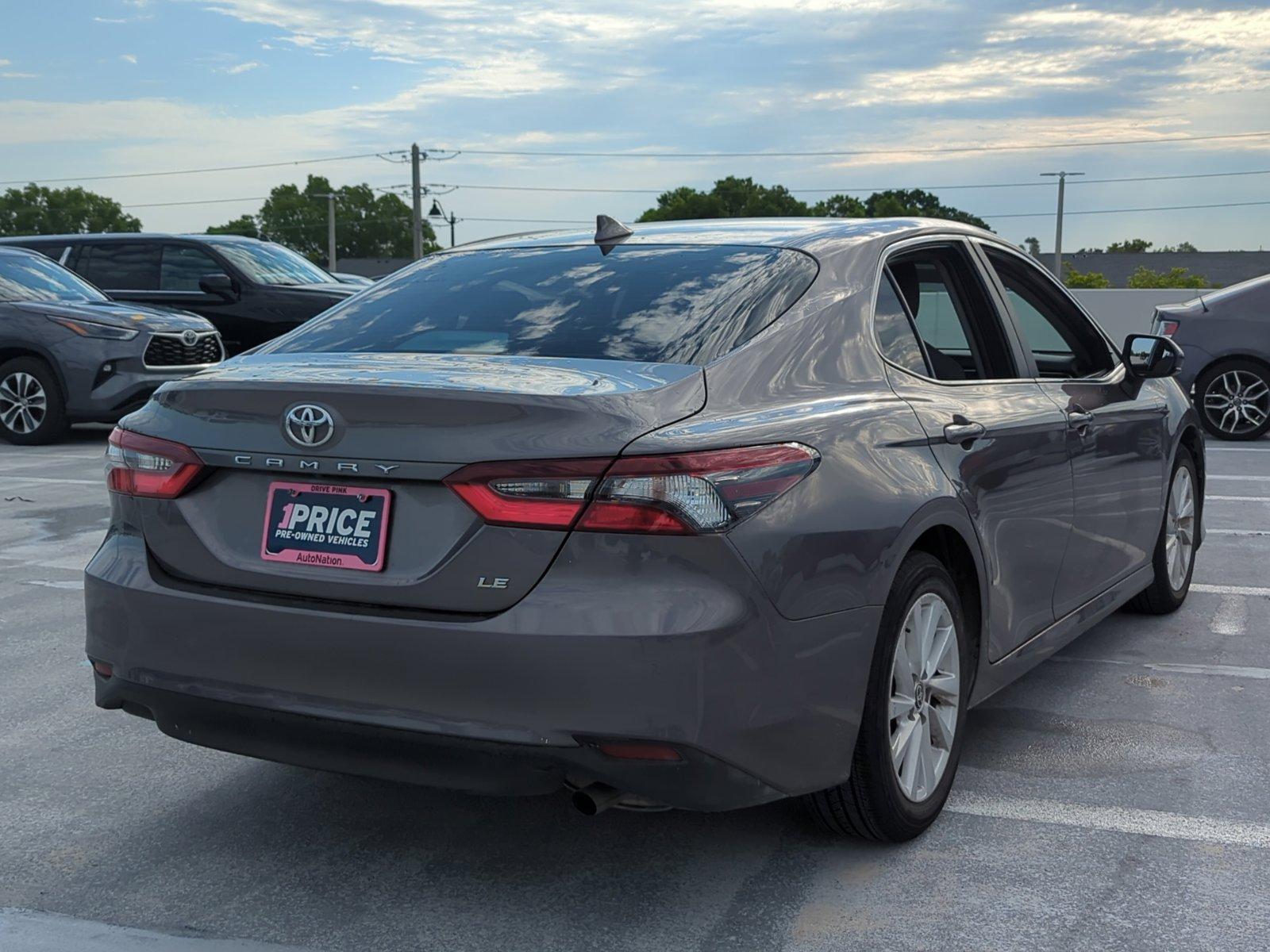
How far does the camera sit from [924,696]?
369 centimetres

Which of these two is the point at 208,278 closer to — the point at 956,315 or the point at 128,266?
the point at 128,266

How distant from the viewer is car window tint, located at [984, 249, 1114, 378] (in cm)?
501

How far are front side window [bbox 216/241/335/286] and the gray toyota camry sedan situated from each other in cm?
1207

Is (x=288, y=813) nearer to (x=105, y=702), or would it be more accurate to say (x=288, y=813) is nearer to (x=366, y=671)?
(x=105, y=702)

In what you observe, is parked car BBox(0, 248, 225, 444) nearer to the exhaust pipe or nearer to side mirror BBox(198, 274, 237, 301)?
side mirror BBox(198, 274, 237, 301)

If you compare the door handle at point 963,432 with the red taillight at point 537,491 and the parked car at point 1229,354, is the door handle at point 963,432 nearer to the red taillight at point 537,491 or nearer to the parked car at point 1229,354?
the red taillight at point 537,491

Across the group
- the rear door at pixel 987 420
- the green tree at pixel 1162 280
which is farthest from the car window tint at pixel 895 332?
the green tree at pixel 1162 280

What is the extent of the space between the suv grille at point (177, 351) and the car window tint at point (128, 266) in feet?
8.82

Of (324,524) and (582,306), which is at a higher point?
(582,306)

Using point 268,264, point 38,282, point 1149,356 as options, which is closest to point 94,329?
point 38,282

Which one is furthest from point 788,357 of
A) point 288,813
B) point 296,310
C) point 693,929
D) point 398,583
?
point 296,310

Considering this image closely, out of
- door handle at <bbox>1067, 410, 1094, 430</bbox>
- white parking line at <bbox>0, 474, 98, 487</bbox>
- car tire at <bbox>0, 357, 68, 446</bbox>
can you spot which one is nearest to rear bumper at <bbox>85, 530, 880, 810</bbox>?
door handle at <bbox>1067, 410, 1094, 430</bbox>

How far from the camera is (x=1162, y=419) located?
224 inches

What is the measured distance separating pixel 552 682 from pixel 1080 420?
2.47 meters
